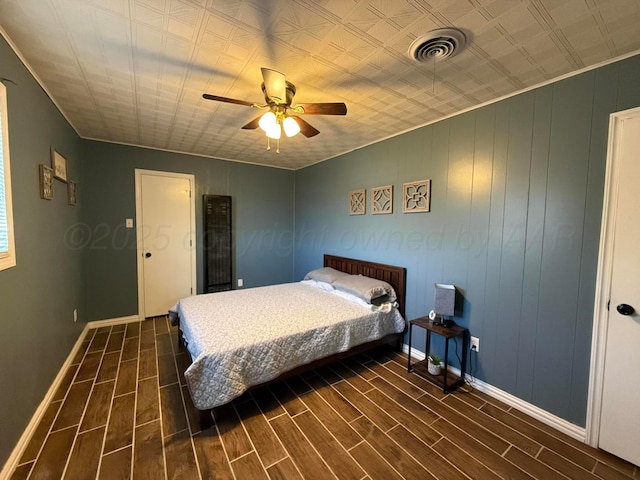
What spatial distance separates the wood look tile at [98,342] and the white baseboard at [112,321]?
0.91ft

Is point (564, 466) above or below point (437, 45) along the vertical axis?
below

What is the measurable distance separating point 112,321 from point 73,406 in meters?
1.95

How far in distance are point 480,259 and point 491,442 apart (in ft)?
4.40

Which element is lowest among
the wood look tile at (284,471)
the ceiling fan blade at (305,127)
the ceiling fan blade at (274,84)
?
the wood look tile at (284,471)

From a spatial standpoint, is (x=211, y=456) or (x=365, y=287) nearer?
(x=211, y=456)

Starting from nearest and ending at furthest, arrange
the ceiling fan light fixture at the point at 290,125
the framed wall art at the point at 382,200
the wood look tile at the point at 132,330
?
the ceiling fan light fixture at the point at 290,125 < the framed wall art at the point at 382,200 < the wood look tile at the point at 132,330

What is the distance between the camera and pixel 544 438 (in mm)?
1822

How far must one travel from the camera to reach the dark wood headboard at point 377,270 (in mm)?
3010

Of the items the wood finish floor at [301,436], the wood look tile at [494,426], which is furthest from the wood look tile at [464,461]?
the wood look tile at [494,426]

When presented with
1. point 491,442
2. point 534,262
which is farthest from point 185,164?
point 491,442

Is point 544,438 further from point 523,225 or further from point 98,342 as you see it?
point 98,342

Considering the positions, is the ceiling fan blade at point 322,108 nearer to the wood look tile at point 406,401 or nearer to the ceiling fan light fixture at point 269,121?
the ceiling fan light fixture at point 269,121

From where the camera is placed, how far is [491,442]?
5.83 feet

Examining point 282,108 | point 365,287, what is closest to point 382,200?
point 365,287
